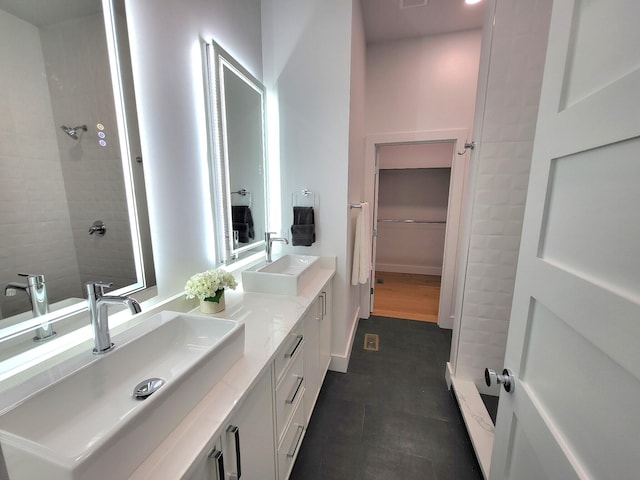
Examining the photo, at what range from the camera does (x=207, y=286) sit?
1223 mm

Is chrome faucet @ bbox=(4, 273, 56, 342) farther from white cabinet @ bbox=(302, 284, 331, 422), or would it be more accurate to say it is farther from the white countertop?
white cabinet @ bbox=(302, 284, 331, 422)

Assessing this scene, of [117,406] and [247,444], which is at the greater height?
[117,406]

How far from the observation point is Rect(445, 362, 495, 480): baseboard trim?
4.70 ft

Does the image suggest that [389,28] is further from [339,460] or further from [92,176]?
[339,460]

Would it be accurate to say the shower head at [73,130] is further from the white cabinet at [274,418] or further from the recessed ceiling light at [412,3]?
the recessed ceiling light at [412,3]

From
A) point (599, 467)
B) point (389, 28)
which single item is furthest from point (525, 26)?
point (599, 467)

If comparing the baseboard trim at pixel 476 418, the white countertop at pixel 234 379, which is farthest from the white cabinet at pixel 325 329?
the baseboard trim at pixel 476 418

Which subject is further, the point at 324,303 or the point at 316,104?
the point at 316,104

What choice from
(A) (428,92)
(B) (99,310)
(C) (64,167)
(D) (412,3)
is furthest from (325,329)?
(D) (412,3)

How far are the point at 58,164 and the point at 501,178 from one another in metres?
2.19

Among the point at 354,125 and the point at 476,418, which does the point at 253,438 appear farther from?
the point at 354,125

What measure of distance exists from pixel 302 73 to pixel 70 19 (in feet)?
4.52

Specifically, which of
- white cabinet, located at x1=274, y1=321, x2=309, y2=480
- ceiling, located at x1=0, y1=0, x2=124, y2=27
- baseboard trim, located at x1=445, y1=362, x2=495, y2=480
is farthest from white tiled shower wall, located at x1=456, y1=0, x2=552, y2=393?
ceiling, located at x1=0, y1=0, x2=124, y2=27

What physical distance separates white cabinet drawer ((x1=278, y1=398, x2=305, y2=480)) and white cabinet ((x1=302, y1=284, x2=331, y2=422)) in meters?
0.11
